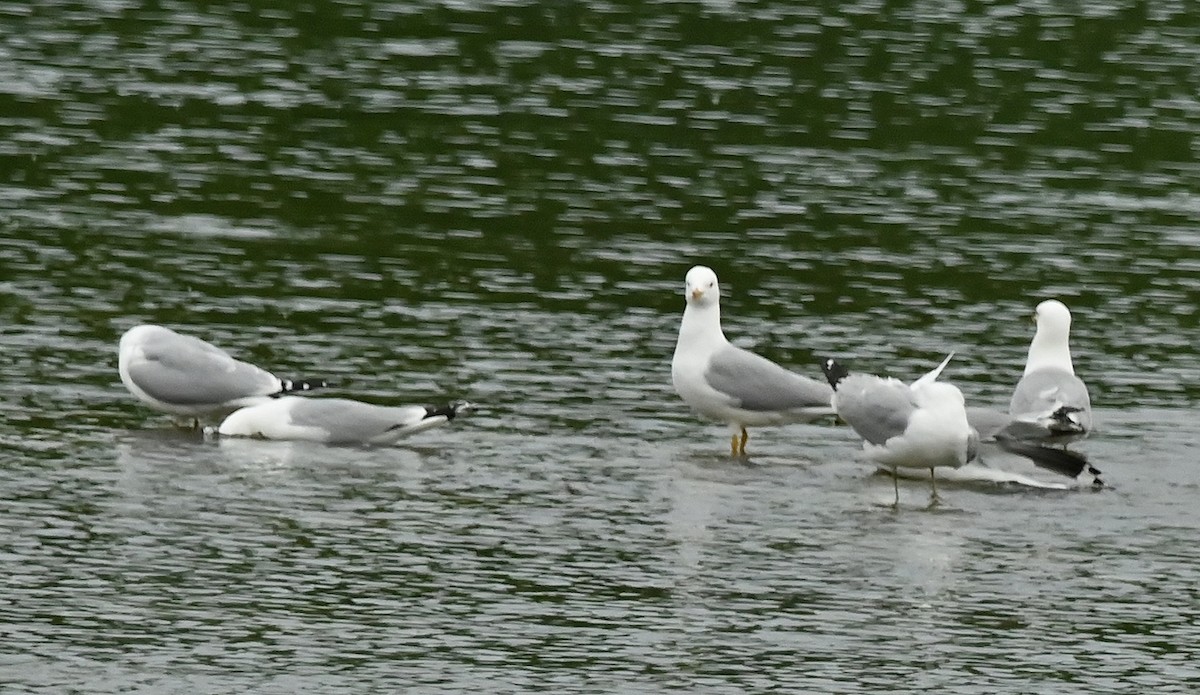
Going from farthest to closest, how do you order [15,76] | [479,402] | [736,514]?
1. [15,76]
2. [479,402]
3. [736,514]

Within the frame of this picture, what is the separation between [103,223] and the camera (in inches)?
965

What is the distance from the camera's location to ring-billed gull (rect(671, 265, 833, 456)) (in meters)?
17.0

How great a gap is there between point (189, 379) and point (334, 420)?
118 centimetres

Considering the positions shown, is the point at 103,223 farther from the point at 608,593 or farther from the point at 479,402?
the point at 608,593

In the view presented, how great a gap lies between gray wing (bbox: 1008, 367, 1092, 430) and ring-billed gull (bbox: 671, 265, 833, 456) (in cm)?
138

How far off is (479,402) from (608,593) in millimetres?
5059

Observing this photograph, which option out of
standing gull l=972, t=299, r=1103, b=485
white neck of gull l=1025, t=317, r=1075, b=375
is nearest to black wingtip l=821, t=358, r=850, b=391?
standing gull l=972, t=299, r=1103, b=485

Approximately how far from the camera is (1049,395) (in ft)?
56.2

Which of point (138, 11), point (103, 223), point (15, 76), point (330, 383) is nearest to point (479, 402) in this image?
point (330, 383)

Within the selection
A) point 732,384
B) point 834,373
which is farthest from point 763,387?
point 834,373

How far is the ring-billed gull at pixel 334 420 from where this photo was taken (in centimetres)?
1666

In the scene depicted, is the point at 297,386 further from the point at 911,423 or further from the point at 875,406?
the point at 911,423

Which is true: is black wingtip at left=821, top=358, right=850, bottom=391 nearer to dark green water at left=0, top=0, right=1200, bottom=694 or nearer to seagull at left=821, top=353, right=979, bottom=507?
seagull at left=821, top=353, right=979, bottom=507

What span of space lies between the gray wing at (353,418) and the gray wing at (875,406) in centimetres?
282
